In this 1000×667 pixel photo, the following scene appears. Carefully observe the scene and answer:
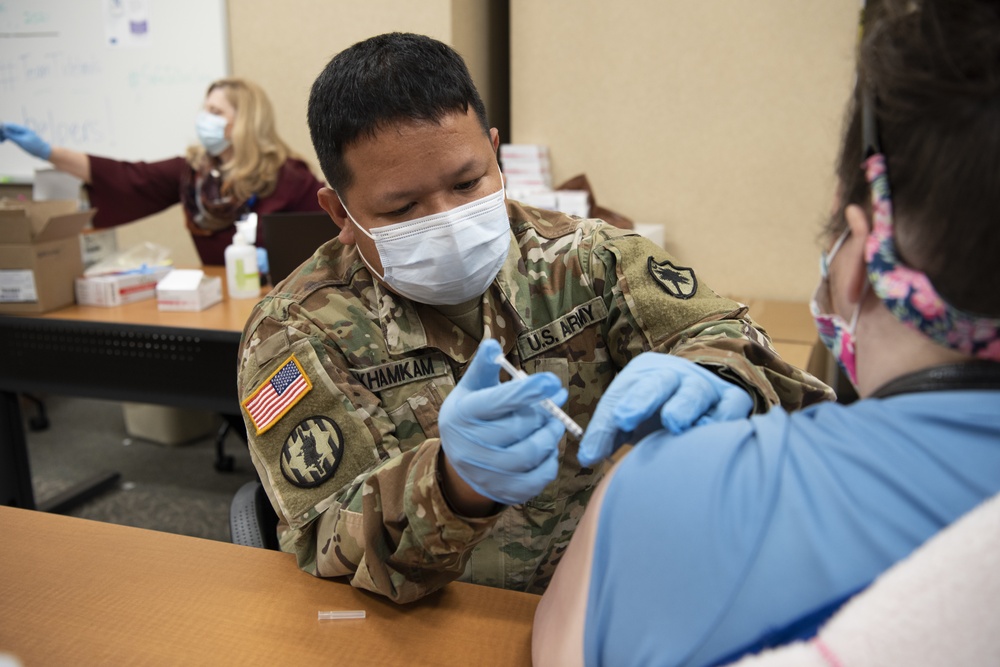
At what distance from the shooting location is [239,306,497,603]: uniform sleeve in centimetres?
92

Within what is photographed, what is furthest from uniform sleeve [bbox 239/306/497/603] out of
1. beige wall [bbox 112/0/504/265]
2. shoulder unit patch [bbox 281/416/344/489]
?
beige wall [bbox 112/0/504/265]

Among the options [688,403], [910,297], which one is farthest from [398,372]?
[910,297]

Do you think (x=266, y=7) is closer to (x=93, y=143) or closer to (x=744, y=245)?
(x=93, y=143)

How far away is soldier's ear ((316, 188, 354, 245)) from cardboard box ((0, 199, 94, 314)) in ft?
4.82

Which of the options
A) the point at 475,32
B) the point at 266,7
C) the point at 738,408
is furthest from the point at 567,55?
the point at 738,408

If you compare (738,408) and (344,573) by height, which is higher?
(738,408)

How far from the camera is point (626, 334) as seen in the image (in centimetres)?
128

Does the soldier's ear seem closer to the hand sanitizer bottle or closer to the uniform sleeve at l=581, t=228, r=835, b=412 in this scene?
the uniform sleeve at l=581, t=228, r=835, b=412

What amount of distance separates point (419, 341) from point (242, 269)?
142 centimetres

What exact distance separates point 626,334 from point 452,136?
46cm

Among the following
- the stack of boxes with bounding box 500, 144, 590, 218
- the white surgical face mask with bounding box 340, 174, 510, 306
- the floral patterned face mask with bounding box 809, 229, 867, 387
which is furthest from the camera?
the stack of boxes with bounding box 500, 144, 590, 218

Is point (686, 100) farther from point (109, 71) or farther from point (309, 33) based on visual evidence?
point (109, 71)

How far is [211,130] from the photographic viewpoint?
304 cm

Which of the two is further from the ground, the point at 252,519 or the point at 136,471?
the point at 252,519
